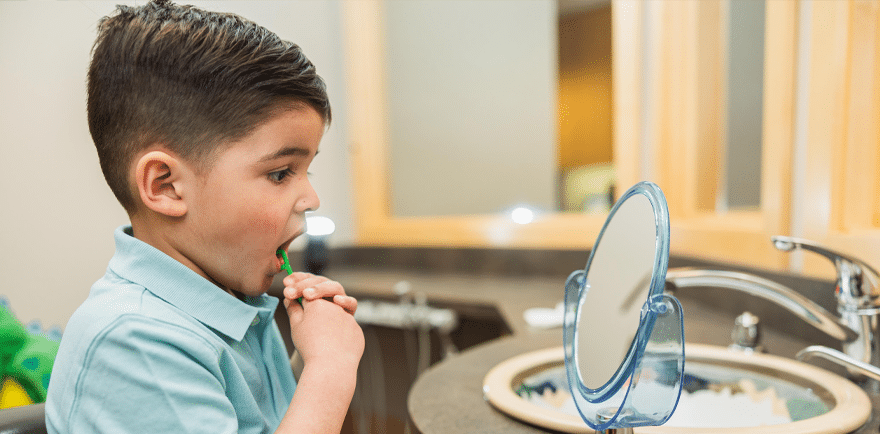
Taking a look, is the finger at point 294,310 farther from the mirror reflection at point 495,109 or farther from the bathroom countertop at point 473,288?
the mirror reflection at point 495,109

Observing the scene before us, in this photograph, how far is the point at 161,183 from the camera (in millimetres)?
521

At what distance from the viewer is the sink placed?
0.60m

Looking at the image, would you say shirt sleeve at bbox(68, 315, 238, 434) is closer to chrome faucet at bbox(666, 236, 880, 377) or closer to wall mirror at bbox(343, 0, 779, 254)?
chrome faucet at bbox(666, 236, 880, 377)

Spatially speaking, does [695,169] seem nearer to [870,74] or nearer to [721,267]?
[721,267]

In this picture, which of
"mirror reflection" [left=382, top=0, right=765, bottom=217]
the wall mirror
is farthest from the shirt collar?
"mirror reflection" [left=382, top=0, right=765, bottom=217]

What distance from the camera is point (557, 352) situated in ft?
2.90

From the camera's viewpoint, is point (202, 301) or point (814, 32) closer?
point (202, 301)

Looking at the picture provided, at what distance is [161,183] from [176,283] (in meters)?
0.10

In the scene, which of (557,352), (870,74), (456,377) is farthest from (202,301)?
(870,74)

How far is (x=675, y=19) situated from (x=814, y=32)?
64 cm

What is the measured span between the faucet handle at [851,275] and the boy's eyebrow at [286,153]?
603 mm

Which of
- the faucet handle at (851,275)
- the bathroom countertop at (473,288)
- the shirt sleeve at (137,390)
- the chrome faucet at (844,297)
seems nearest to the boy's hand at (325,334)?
the shirt sleeve at (137,390)

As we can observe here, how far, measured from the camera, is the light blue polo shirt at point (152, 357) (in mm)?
438

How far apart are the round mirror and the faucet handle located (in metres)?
0.26
